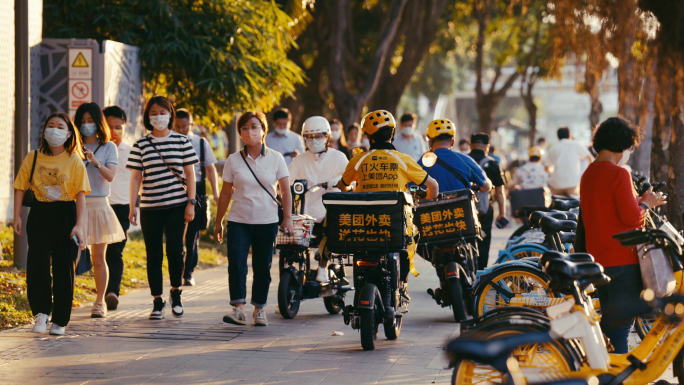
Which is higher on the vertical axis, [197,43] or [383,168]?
[197,43]

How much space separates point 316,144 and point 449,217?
1.63 metres

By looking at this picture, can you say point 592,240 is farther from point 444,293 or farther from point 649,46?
point 444,293

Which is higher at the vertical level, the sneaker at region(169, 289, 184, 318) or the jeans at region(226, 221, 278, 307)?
the jeans at region(226, 221, 278, 307)

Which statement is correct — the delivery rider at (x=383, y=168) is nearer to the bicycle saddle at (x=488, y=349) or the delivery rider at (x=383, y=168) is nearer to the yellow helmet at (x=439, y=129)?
the yellow helmet at (x=439, y=129)

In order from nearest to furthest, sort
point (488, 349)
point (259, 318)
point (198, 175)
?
1. point (488, 349)
2. point (259, 318)
3. point (198, 175)

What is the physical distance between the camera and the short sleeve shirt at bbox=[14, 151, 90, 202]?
7113mm

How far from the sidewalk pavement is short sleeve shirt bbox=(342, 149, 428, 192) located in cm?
128

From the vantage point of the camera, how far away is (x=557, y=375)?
13.8 ft

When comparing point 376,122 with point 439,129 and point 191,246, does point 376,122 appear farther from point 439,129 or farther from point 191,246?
point 191,246

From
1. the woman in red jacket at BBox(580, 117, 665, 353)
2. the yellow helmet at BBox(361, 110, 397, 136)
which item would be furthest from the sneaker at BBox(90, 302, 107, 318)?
the woman in red jacket at BBox(580, 117, 665, 353)

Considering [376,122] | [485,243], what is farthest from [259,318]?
[485,243]

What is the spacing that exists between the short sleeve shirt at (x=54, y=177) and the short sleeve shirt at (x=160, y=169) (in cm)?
78

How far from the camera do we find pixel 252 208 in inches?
302

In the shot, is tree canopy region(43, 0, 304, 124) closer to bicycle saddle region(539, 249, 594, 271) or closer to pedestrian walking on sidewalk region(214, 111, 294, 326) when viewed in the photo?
pedestrian walking on sidewalk region(214, 111, 294, 326)
